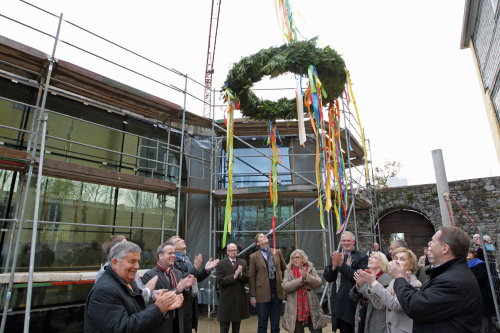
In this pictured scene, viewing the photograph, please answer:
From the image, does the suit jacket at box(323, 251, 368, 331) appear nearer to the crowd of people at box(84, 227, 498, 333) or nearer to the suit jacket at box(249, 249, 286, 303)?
the crowd of people at box(84, 227, 498, 333)

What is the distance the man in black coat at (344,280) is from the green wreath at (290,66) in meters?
2.33

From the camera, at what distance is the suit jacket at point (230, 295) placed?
14.1 feet

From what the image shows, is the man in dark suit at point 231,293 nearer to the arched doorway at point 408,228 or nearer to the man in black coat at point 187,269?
the man in black coat at point 187,269

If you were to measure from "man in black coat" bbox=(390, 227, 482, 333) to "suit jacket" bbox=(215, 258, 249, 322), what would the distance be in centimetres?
281

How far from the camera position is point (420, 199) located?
9.42 metres

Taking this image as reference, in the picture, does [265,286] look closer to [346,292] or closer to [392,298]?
[346,292]

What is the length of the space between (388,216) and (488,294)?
263 inches

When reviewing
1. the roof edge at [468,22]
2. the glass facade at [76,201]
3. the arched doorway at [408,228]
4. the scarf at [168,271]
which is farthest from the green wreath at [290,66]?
the arched doorway at [408,228]

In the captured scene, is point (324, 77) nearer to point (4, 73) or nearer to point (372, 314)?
point (372, 314)

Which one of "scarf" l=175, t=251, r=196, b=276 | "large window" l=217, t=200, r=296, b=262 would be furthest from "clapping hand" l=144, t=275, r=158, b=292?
"large window" l=217, t=200, r=296, b=262

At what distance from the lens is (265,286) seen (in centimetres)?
432

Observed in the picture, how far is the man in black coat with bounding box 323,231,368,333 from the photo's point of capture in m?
3.38

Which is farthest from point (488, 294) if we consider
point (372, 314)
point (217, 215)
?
point (217, 215)

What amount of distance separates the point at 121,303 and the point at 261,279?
2869mm
